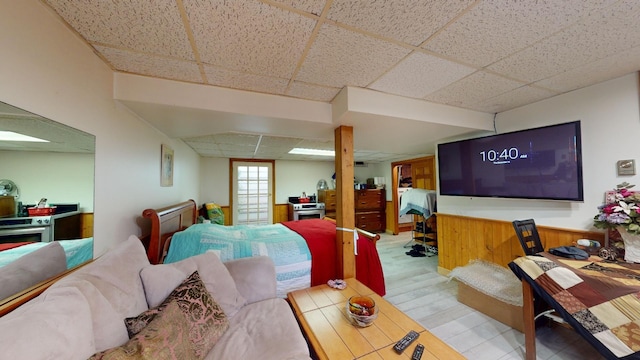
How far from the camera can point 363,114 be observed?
1872mm

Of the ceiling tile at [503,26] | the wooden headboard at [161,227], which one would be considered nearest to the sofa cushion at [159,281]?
the wooden headboard at [161,227]

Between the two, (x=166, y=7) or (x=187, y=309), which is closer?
(x=166, y=7)

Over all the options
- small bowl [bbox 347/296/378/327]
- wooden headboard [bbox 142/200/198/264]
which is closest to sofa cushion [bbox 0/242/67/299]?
wooden headboard [bbox 142/200/198/264]

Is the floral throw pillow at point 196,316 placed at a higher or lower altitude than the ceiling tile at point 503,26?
lower

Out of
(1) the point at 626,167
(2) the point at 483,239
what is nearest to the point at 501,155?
(1) the point at 626,167

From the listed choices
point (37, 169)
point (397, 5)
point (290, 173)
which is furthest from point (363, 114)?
point (290, 173)

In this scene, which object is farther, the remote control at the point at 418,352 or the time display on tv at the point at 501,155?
the time display on tv at the point at 501,155

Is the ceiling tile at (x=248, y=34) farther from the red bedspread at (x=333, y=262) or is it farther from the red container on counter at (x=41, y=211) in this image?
the red bedspread at (x=333, y=262)

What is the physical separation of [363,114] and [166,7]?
146 centimetres

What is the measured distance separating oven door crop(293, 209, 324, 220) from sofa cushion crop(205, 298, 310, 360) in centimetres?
358

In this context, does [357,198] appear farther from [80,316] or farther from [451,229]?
[80,316]

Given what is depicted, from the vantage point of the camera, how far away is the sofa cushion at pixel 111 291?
842 millimetres

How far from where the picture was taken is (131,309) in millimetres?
996

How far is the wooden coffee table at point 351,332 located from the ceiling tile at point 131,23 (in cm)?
192
